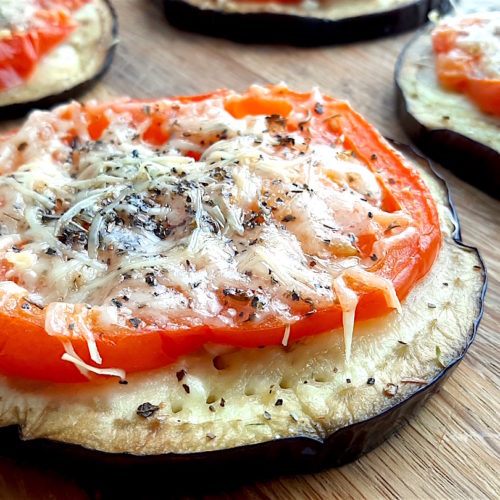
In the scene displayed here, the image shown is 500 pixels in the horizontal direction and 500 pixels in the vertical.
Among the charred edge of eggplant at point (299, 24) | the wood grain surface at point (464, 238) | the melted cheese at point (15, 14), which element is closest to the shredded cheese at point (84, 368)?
the wood grain surface at point (464, 238)

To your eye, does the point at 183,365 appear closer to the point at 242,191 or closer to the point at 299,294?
the point at 299,294

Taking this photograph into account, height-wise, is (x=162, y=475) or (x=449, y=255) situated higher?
(x=449, y=255)

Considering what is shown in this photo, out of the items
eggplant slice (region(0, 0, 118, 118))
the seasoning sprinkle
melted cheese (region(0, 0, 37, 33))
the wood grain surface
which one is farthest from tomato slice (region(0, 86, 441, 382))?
melted cheese (region(0, 0, 37, 33))

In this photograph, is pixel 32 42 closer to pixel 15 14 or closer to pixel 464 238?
pixel 15 14

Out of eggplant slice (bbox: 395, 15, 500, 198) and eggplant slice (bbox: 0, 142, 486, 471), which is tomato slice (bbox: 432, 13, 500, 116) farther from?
eggplant slice (bbox: 0, 142, 486, 471)

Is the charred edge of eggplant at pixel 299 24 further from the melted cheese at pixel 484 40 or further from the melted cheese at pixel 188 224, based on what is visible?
the melted cheese at pixel 188 224

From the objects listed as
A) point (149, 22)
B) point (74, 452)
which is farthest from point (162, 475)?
point (149, 22)

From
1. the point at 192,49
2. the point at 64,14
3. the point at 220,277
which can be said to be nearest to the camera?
the point at 220,277
